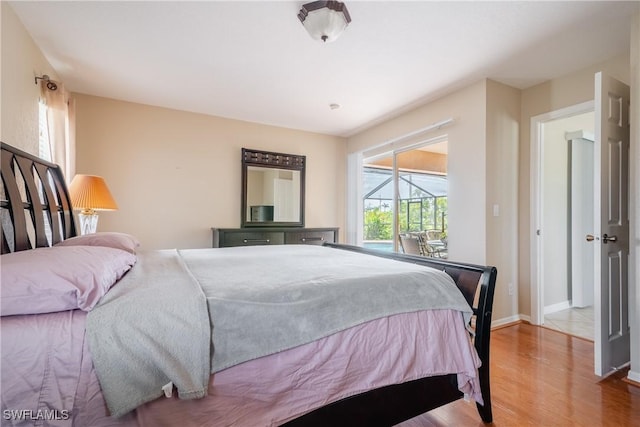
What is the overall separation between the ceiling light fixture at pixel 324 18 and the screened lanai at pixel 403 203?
225 cm

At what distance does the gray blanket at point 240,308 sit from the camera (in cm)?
82

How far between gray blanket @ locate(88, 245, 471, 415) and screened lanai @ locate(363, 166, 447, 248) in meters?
2.56

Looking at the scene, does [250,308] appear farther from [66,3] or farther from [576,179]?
[576,179]

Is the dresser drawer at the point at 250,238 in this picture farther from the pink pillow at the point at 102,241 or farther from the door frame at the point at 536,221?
the door frame at the point at 536,221

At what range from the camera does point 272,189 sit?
14.0ft

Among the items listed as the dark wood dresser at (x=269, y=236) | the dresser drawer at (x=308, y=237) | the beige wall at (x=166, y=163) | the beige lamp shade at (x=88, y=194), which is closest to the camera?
the beige lamp shade at (x=88, y=194)

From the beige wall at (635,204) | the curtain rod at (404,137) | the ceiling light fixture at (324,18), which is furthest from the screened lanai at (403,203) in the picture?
the ceiling light fixture at (324,18)

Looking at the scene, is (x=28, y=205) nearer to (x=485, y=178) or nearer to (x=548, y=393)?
(x=548, y=393)

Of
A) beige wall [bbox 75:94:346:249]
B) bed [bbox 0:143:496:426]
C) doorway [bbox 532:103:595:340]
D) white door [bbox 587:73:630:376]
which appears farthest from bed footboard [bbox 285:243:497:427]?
beige wall [bbox 75:94:346:249]

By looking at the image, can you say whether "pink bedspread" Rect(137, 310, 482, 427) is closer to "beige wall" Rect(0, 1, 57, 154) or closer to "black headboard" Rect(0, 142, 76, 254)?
"black headboard" Rect(0, 142, 76, 254)

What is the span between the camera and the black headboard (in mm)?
1350

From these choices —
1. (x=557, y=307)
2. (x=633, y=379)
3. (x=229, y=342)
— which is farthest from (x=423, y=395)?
(x=557, y=307)

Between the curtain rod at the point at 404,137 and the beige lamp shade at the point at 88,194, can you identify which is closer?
the beige lamp shade at the point at 88,194

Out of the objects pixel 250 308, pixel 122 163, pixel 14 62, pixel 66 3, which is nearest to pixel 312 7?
pixel 66 3
